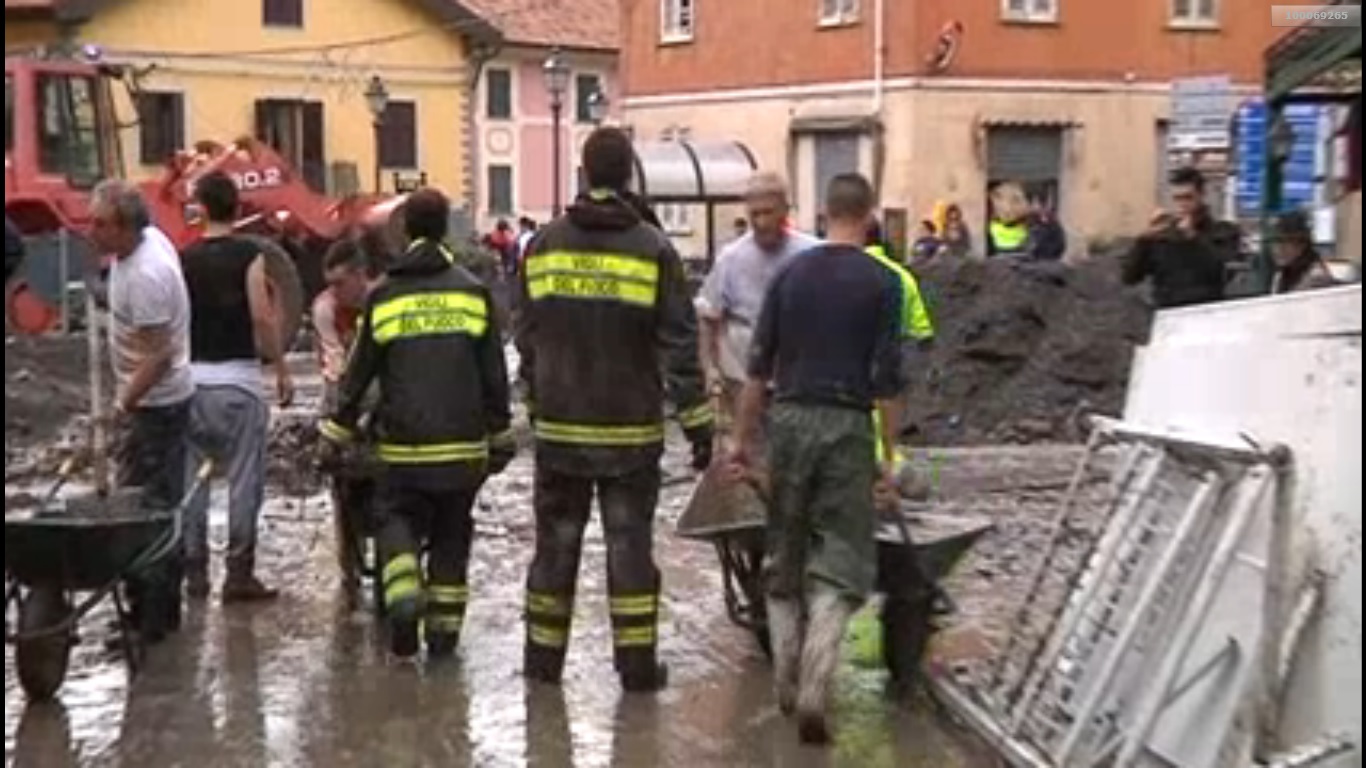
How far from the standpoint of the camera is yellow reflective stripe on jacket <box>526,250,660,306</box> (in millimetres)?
8234

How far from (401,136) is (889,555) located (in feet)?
151

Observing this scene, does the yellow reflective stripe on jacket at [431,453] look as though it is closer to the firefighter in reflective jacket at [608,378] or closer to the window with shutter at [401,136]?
the firefighter in reflective jacket at [608,378]

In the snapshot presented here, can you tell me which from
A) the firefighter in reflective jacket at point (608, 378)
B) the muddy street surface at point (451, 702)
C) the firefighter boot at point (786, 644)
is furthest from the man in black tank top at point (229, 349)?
the firefighter boot at point (786, 644)

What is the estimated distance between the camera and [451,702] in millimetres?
8344

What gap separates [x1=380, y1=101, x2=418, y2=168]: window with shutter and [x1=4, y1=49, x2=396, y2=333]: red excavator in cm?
2199

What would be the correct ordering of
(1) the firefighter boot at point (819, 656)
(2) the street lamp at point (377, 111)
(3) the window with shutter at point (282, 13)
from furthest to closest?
(3) the window with shutter at point (282, 13) → (2) the street lamp at point (377, 111) → (1) the firefighter boot at point (819, 656)

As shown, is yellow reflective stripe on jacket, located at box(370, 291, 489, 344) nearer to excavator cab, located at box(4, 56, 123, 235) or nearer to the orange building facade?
excavator cab, located at box(4, 56, 123, 235)

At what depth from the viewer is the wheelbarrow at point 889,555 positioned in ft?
26.8

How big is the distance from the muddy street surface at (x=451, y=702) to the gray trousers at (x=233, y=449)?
1.25ft

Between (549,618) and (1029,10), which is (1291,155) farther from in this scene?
(1029,10)

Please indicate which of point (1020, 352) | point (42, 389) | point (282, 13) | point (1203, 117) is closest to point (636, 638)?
point (1203, 117)

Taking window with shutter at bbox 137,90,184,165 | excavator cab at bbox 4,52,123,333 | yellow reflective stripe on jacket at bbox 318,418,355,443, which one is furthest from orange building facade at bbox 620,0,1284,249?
yellow reflective stripe on jacket at bbox 318,418,355,443

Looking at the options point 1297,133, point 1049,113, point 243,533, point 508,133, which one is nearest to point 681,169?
point 1049,113

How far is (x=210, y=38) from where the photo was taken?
5072 centimetres
